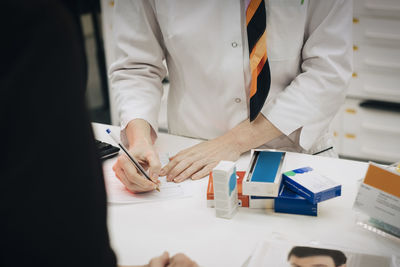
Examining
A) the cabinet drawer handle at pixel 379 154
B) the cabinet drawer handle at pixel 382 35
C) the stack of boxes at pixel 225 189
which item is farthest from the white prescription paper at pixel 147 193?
the cabinet drawer handle at pixel 379 154

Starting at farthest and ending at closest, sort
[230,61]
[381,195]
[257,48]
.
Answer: [230,61] < [257,48] < [381,195]

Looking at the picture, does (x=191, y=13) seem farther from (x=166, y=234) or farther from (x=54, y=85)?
(x=54, y=85)

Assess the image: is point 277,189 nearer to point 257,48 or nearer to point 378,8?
point 257,48

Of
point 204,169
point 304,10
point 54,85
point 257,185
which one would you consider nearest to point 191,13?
point 304,10

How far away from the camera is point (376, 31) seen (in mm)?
2287

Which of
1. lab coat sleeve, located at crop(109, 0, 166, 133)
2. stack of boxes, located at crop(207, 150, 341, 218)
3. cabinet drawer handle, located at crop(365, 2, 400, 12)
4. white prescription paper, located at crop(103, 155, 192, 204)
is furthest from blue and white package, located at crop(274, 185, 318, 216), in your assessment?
cabinet drawer handle, located at crop(365, 2, 400, 12)

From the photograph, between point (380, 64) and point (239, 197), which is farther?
point (380, 64)

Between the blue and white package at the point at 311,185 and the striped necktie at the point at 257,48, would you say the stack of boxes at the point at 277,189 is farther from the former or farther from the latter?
the striped necktie at the point at 257,48

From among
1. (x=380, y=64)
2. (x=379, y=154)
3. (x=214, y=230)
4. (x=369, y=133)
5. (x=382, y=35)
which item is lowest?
(x=379, y=154)

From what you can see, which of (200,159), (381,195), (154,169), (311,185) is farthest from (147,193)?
(381,195)

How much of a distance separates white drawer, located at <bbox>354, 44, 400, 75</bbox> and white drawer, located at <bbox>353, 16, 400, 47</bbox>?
0.10 ft

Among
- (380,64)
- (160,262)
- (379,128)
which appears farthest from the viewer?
(379,128)

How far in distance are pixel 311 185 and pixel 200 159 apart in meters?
0.32

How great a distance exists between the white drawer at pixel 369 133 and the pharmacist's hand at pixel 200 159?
1509mm
